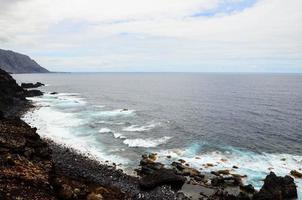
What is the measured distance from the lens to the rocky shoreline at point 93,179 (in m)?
27.4

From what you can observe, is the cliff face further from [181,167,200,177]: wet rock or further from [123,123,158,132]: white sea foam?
[181,167,200,177]: wet rock

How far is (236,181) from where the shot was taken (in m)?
42.3

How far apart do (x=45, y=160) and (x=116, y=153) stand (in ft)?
66.9

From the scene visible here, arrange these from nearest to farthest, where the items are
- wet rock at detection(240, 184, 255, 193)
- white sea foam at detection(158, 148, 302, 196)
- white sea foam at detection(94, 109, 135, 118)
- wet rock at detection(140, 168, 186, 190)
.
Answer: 1. wet rock at detection(140, 168, 186, 190)
2. wet rock at detection(240, 184, 255, 193)
3. white sea foam at detection(158, 148, 302, 196)
4. white sea foam at detection(94, 109, 135, 118)

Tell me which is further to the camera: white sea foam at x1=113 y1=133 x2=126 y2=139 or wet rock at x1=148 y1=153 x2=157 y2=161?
white sea foam at x1=113 y1=133 x2=126 y2=139

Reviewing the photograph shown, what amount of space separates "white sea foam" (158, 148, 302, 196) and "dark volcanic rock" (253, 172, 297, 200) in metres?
4.28

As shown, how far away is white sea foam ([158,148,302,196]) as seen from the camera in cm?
4627

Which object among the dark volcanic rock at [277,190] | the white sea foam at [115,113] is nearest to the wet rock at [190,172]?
the dark volcanic rock at [277,190]

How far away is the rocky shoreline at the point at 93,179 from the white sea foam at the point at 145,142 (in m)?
7.70

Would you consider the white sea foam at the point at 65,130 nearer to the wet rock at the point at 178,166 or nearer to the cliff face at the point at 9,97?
the cliff face at the point at 9,97

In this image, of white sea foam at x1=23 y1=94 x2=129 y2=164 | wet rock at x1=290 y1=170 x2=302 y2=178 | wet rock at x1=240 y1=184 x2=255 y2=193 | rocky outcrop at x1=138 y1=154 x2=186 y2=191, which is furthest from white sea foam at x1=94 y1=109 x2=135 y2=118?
wet rock at x1=240 y1=184 x2=255 y2=193

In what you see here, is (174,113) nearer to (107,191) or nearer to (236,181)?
(236,181)

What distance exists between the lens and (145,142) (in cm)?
6219

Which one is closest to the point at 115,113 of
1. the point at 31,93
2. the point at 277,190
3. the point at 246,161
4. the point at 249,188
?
the point at 246,161
